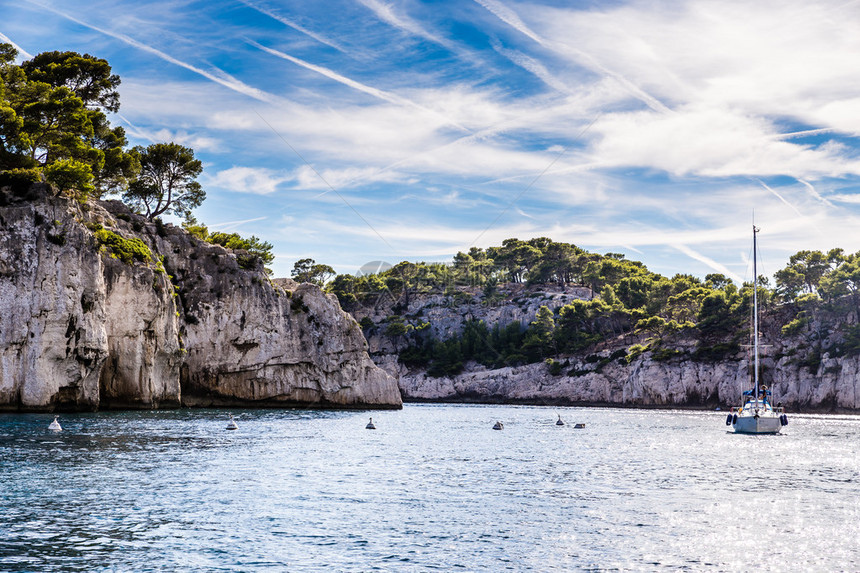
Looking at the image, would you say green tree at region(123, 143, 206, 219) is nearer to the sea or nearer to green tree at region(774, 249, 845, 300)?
the sea

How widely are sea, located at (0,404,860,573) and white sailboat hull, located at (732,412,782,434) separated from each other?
15.9m

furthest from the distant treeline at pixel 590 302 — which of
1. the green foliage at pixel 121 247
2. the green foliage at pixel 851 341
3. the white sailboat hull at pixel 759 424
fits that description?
the green foliage at pixel 121 247

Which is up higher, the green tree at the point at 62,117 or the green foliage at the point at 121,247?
the green tree at the point at 62,117

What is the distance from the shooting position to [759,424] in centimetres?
6100

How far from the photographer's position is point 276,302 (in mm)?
84375

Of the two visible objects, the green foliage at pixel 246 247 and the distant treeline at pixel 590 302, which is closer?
the green foliage at pixel 246 247

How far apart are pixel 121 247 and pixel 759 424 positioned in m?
56.9

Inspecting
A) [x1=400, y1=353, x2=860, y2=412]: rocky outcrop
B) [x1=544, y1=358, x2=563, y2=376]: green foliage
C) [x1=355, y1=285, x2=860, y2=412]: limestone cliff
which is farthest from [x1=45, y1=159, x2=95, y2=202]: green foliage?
[x1=544, y1=358, x2=563, y2=376]: green foliage

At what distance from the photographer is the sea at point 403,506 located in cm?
1703

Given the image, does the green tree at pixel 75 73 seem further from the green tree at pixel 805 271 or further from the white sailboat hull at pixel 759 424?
the green tree at pixel 805 271

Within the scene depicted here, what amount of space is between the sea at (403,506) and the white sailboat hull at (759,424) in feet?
52.1

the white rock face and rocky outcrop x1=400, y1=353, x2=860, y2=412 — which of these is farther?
rocky outcrop x1=400, y1=353, x2=860, y2=412

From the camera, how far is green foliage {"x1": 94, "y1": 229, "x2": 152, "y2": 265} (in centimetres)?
6078

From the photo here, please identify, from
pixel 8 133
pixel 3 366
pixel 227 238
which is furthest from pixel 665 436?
pixel 227 238
